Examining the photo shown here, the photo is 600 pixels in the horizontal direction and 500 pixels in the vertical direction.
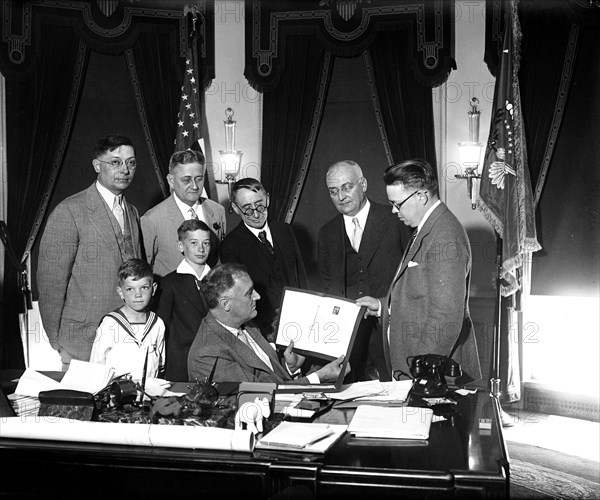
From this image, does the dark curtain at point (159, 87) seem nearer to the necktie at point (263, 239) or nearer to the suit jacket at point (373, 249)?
the necktie at point (263, 239)

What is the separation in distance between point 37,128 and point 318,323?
4560mm

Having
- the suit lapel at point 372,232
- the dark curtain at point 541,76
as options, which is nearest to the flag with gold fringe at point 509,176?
the dark curtain at point 541,76

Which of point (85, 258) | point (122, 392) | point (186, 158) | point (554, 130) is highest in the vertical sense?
point (554, 130)

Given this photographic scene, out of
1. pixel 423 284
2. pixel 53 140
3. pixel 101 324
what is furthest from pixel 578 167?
pixel 53 140

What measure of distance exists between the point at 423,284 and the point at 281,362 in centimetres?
82

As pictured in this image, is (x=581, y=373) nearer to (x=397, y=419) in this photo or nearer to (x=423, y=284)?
(x=423, y=284)

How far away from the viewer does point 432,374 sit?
2762 mm

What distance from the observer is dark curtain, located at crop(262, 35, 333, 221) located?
22.9 feet

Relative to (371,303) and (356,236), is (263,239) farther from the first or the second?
(371,303)

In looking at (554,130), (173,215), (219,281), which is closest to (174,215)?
(173,215)

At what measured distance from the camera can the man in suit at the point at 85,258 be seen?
4.30m

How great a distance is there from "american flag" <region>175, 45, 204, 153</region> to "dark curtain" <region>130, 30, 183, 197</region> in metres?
0.19

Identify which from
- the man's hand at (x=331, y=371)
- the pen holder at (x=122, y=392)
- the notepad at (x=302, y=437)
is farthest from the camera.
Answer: the man's hand at (x=331, y=371)

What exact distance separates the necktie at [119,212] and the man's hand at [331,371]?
1808 millimetres
